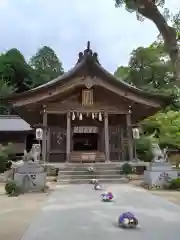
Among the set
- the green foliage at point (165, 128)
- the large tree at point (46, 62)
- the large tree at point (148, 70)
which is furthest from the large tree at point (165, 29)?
the large tree at point (46, 62)

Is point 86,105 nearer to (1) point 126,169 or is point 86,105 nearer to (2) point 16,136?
(1) point 126,169

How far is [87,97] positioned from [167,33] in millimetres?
14108

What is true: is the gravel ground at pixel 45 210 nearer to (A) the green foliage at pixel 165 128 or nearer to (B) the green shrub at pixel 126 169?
(B) the green shrub at pixel 126 169

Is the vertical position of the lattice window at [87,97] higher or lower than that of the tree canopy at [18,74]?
lower

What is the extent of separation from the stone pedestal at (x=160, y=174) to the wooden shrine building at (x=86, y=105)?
551 centimetres

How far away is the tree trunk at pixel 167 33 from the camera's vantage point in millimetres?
4730

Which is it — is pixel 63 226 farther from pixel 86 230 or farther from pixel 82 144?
pixel 82 144

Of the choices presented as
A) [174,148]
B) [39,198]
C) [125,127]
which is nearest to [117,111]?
[125,127]

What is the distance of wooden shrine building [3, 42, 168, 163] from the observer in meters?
18.4

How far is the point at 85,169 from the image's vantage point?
15484 millimetres

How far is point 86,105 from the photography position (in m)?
18.9

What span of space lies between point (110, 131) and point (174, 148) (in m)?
7.65

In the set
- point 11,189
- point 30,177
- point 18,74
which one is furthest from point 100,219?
point 18,74

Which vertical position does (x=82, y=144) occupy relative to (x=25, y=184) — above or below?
above
